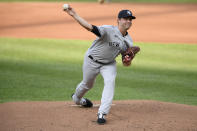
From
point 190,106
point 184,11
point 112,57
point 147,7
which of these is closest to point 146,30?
point 184,11

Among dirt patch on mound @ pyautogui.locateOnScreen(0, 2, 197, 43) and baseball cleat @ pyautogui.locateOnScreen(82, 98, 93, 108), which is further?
dirt patch on mound @ pyautogui.locateOnScreen(0, 2, 197, 43)

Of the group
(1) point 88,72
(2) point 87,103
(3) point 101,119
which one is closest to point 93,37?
(2) point 87,103

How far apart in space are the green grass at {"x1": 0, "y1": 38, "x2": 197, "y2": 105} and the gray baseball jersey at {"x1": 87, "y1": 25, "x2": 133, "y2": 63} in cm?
238

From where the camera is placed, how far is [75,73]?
12008 millimetres

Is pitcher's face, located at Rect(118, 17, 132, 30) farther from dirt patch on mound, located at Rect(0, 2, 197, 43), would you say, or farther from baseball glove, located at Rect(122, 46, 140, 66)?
dirt patch on mound, located at Rect(0, 2, 197, 43)

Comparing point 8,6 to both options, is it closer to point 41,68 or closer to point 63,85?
point 41,68

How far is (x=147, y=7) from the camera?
30.3 m

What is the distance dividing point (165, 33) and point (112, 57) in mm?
13583

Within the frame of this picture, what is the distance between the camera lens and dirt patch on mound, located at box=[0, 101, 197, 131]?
639 cm

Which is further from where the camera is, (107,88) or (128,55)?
(128,55)

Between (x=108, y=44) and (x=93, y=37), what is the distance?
12.5 meters

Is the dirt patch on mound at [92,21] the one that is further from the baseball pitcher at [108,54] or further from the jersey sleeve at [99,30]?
the jersey sleeve at [99,30]

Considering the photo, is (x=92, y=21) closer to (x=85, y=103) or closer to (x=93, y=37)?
(x=93, y=37)

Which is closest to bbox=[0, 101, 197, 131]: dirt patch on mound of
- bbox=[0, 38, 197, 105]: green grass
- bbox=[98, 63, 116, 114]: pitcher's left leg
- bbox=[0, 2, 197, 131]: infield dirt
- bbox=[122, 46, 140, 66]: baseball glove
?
bbox=[0, 2, 197, 131]: infield dirt
